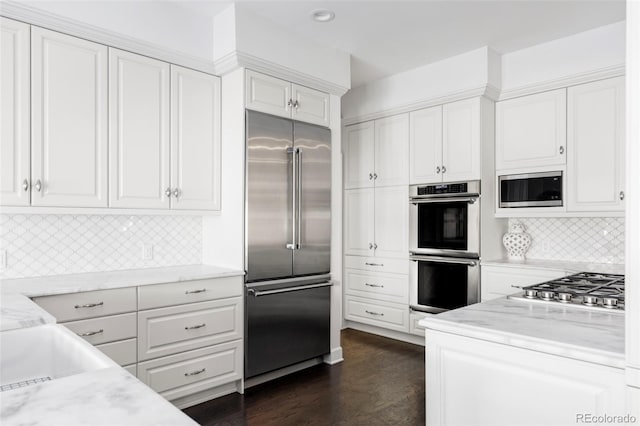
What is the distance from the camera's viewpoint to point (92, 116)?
2754 millimetres

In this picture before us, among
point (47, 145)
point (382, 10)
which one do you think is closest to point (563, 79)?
point (382, 10)

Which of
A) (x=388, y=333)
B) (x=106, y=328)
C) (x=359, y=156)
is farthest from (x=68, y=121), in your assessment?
(x=388, y=333)

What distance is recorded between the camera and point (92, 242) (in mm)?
3031

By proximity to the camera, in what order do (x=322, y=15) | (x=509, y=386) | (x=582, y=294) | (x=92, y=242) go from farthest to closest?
(x=322, y=15), (x=92, y=242), (x=582, y=294), (x=509, y=386)

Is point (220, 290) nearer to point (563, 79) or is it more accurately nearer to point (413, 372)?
point (413, 372)

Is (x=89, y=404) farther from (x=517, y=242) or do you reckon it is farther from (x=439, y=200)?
(x=517, y=242)

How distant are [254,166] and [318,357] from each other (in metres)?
1.74

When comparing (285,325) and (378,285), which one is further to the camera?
(378,285)

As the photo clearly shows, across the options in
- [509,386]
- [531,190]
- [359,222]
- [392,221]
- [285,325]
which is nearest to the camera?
[509,386]

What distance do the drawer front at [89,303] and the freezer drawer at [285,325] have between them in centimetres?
85

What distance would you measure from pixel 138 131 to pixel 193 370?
1659 mm

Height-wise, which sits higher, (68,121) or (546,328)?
(68,121)

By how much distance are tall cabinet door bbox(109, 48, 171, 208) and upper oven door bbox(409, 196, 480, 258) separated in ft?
7.74

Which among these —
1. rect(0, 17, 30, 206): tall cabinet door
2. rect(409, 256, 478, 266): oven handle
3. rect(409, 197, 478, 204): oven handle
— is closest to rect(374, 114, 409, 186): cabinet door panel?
rect(409, 197, 478, 204): oven handle
